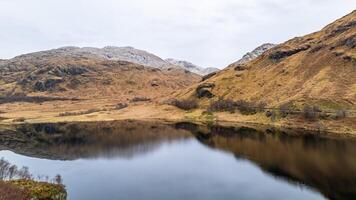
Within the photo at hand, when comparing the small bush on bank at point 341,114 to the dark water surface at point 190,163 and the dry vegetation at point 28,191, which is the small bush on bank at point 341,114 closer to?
the dark water surface at point 190,163

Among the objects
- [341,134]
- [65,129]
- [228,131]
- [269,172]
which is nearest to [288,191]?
[269,172]

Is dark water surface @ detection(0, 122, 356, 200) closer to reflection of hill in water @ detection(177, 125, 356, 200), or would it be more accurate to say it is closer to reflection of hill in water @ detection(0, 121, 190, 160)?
reflection of hill in water @ detection(177, 125, 356, 200)

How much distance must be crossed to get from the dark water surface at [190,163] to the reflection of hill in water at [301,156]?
21 centimetres

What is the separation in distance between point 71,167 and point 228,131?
91693 millimetres

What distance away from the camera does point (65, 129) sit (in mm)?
197875

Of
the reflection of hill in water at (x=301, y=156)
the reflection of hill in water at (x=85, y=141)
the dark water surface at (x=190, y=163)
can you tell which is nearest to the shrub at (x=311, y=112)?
the dark water surface at (x=190, y=163)

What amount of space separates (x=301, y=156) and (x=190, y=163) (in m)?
34.2

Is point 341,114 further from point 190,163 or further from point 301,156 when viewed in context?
point 190,163

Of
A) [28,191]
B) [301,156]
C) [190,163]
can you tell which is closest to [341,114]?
[301,156]

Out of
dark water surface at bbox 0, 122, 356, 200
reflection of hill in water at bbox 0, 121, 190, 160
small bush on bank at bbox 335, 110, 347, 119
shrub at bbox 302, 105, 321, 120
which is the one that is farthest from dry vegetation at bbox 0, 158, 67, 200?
shrub at bbox 302, 105, 321, 120

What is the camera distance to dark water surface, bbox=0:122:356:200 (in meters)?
81.1

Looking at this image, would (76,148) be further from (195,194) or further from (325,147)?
(325,147)

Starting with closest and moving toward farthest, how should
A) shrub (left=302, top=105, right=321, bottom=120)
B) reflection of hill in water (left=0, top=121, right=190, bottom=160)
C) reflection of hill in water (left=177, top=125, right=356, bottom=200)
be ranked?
reflection of hill in water (left=177, top=125, right=356, bottom=200) < reflection of hill in water (left=0, top=121, right=190, bottom=160) < shrub (left=302, top=105, right=321, bottom=120)

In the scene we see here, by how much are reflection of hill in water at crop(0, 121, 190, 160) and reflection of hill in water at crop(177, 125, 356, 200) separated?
22.8 metres
